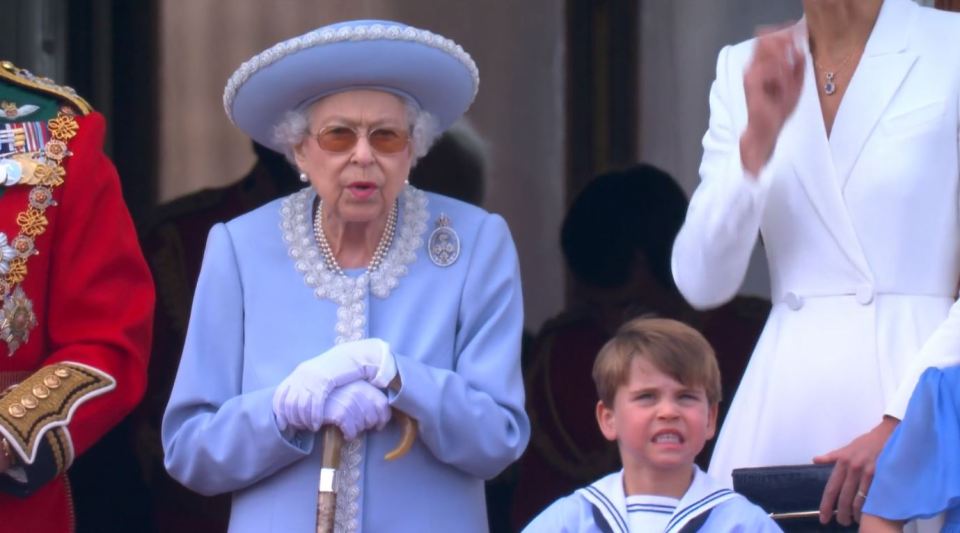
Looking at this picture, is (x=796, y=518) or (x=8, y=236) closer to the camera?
(x=796, y=518)

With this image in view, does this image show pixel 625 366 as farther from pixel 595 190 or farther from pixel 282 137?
pixel 595 190

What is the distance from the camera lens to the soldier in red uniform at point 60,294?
4.46 m

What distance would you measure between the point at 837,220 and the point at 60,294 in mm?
1587

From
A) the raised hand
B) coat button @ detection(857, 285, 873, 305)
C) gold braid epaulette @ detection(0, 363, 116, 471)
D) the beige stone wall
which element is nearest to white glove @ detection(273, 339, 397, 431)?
gold braid epaulette @ detection(0, 363, 116, 471)

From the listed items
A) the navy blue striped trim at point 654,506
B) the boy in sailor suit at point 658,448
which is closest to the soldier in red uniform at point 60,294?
the boy in sailor suit at point 658,448

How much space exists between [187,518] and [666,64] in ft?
5.80

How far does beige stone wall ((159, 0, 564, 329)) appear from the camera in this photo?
5969mm

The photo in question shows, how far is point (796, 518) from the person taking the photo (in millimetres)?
4266

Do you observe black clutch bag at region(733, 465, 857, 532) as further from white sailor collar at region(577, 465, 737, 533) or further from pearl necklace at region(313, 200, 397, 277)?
pearl necklace at region(313, 200, 397, 277)

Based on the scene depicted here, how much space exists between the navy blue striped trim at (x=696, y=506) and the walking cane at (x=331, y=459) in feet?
1.93

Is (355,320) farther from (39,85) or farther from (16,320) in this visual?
(39,85)

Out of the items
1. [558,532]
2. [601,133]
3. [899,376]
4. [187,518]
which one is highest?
[601,133]

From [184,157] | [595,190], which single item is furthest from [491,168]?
[184,157]

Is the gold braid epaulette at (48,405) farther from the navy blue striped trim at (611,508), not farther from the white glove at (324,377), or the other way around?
the navy blue striped trim at (611,508)
